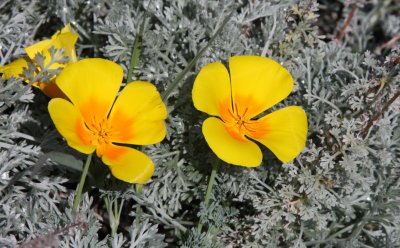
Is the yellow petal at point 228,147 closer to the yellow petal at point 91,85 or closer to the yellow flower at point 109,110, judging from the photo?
the yellow flower at point 109,110

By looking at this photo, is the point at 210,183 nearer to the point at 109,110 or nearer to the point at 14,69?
the point at 109,110

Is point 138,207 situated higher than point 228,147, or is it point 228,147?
point 228,147

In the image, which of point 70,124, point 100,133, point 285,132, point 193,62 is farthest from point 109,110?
point 285,132

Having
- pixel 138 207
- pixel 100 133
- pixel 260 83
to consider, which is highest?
pixel 260 83

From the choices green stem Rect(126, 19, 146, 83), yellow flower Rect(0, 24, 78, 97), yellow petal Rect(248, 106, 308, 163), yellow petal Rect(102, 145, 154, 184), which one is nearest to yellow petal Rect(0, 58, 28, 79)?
yellow flower Rect(0, 24, 78, 97)

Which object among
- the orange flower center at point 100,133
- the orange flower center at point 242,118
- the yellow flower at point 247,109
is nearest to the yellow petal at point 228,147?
the yellow flower at point 247,109
